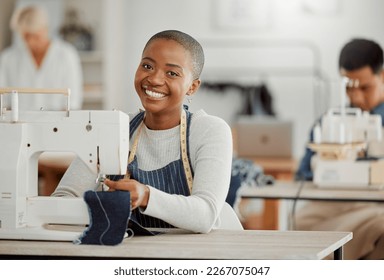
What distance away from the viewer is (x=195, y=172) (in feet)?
5.59

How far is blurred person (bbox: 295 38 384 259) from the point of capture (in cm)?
242

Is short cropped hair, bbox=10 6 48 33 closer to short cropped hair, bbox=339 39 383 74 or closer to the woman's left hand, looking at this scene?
short cropped hair, bbox=339 39 383 74

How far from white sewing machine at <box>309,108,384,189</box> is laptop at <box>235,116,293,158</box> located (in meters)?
1.12

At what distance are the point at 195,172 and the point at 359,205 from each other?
106 cm

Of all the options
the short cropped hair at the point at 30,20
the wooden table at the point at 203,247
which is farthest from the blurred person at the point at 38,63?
the wooden table at the point at 203,247

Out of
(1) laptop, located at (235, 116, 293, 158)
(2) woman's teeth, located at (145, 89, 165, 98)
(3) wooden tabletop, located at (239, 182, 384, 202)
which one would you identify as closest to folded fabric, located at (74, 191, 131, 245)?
(2) woman's teeth, located at (145, 89, 165, 98)

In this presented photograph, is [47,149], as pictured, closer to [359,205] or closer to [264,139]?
[359,205]

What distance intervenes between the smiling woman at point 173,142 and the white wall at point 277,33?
344 cm

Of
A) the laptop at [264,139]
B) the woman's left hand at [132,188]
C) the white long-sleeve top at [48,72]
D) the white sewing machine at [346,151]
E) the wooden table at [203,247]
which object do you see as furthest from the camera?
the white long-sleeve top at [48,72]

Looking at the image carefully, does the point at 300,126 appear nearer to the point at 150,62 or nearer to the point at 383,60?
the point at 383,60

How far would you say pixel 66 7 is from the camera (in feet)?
18.4

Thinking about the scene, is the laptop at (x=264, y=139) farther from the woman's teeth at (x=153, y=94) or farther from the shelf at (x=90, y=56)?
the woman's teeth at (x=153, y=94)

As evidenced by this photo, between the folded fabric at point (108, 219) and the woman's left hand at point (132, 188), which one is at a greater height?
the woman's left hand at point (132, 188)

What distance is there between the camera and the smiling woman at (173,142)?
168 centimetres
